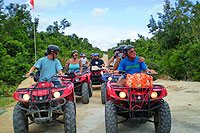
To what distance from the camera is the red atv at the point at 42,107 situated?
508 centimetres

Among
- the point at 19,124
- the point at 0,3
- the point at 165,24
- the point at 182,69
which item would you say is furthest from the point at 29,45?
the point at 19,124

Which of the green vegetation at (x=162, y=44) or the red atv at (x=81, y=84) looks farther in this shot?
the green vegetation at (x=162, y=44)

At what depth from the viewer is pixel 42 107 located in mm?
5160

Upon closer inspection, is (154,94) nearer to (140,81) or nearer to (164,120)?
(140,81)

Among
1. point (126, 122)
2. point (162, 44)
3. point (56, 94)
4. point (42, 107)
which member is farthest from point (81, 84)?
point (162, 44)

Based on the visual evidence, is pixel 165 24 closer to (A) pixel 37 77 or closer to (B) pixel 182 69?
(B) pixel 182 69

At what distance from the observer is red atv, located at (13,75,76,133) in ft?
16.7

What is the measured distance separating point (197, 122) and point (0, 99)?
683 centimetres

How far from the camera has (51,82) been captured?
5770 mm

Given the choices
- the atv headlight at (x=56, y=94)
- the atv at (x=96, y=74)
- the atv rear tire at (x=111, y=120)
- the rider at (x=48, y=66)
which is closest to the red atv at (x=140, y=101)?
the atv rear tire at (x=111, y=120)

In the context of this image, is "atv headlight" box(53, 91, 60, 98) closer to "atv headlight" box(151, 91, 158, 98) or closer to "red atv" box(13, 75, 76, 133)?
"red atv" box(13, 75, 76, 133)

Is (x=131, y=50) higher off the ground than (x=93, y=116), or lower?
higher

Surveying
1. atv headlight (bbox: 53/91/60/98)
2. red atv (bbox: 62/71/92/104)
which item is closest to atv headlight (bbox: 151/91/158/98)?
atv headlight (bbox: 53/91/60/98)

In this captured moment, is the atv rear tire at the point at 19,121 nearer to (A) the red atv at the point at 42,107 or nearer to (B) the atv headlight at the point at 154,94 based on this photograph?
(A) the red atv at the point at 42,107
